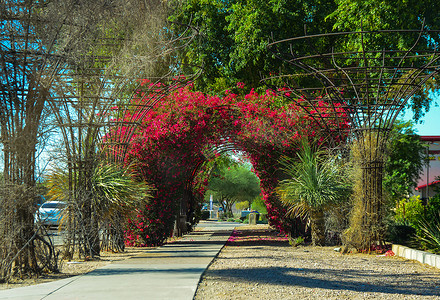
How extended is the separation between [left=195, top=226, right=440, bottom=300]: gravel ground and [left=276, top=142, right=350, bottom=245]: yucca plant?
57.3 inches

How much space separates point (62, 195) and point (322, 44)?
15205 mm

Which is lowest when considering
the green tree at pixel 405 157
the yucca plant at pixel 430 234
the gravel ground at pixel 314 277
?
the gravel ground at pixel 314 277

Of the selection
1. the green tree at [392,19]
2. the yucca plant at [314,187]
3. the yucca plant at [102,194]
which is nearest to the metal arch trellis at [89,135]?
the yucca plant at [102,194]

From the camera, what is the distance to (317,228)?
43.6 ft

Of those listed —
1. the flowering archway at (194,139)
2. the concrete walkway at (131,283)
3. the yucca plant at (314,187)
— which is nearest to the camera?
the concrete walkway at (131,283)

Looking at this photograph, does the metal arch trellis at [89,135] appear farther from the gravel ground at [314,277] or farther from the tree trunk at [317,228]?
the tree trunk at [317,228]

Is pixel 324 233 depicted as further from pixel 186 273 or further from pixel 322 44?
pixel 322 44

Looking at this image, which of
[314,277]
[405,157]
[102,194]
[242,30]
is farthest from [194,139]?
[405,157]

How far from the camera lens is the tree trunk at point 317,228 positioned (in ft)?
43.2

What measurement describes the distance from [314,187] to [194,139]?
3.40 metres

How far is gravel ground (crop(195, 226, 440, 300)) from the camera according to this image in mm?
6633

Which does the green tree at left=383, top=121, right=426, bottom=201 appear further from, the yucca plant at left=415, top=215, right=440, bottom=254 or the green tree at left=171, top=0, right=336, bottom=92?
the yucca plant at left=415, top=215, right=440, bottom=254

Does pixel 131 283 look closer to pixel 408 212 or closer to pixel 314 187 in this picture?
pixel 314 187

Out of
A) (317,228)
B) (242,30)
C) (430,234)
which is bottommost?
(317,228)
